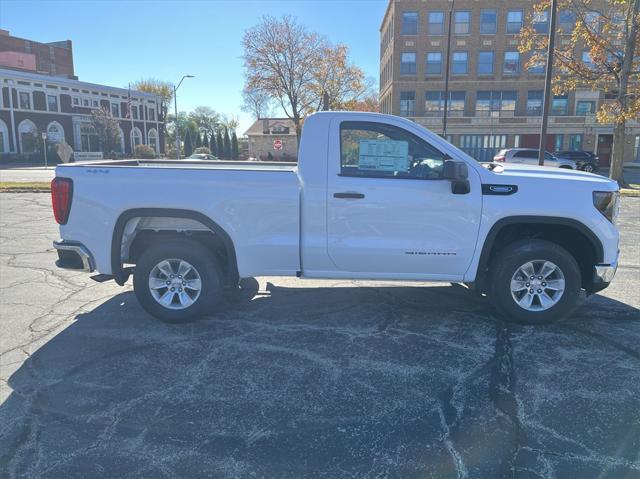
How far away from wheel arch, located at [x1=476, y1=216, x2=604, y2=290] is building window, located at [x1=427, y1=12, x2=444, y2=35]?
4555 cm

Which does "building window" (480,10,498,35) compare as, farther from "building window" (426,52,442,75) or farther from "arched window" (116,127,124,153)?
"arched window" (116,127,124,153)

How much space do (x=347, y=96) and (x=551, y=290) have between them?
132 feet

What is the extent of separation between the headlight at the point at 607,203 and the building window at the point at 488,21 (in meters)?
46.1

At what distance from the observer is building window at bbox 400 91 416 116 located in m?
46.9

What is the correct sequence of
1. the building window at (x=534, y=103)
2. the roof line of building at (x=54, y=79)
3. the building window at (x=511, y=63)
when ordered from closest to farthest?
the building window at (x=511, y=63)
the building window at (x=534, y=103)
the roof line of building at (x=54, y=79)

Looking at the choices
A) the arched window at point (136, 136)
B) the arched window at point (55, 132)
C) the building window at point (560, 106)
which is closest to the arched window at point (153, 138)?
the arched window at point (136, 136)

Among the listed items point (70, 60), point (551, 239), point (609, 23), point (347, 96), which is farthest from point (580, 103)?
point (70, 60)

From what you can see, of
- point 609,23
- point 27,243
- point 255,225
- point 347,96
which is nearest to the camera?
point 255,225

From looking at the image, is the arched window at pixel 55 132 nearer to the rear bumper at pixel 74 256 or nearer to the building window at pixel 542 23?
the building window at pixel 542 23

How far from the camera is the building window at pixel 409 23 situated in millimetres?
45750

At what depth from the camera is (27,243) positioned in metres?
8.84

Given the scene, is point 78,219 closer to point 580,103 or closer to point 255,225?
point 255,225

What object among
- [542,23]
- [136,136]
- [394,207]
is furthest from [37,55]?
[394,207]

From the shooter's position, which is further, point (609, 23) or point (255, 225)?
point (609, 23)
